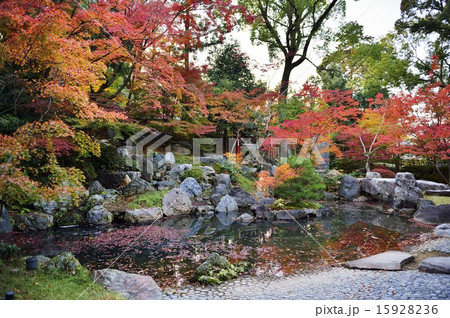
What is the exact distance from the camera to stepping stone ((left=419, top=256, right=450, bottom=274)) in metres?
3.54

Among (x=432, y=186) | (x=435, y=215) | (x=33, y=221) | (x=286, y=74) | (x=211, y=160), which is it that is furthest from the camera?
(x=286, y=74)

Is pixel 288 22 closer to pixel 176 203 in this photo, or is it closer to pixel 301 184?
pixel 301 184

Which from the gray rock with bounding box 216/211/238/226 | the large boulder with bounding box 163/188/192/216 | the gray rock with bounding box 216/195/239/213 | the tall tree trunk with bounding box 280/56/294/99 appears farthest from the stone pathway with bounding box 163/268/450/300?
the tall tree trunk with bounding box 280/56/294/99

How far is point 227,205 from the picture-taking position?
8.63 m

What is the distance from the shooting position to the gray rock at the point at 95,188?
802cm

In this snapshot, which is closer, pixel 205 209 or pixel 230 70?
pixel 205 209

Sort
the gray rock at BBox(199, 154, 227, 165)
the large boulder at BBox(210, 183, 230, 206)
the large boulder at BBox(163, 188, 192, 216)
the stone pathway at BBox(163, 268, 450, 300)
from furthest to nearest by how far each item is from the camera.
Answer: the gray rock at BBox(199, 154, 227, 165)
the large boulder at BBox(210, 183, 230, 206)
the large boulder at BBox(163, 188, 192, 216)
the stone pathway at BBox(163, 268, 450, 300)

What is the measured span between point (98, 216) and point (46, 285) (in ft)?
13.9

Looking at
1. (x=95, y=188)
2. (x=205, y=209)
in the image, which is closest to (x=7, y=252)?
(x=95, y=188)

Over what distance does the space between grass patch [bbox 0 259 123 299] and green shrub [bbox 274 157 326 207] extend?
5.92 m

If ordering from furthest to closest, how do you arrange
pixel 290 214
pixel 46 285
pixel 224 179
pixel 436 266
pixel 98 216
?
pixel 224 179, pixel 290 214, pixel 98 216, pixel 436 266, pixel 46 285

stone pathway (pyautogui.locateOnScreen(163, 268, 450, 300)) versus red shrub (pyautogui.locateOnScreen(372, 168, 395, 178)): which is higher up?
red shrub (pyautogui.locateOnScreen(372, 168, 395, 178))

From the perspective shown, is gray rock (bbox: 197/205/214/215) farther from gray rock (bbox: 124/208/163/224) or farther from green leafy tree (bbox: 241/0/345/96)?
green leafy tree (bbox: 241/0/345/96)

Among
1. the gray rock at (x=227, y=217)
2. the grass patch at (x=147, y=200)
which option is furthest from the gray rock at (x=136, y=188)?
the gray rock at (x=227, y=217)
